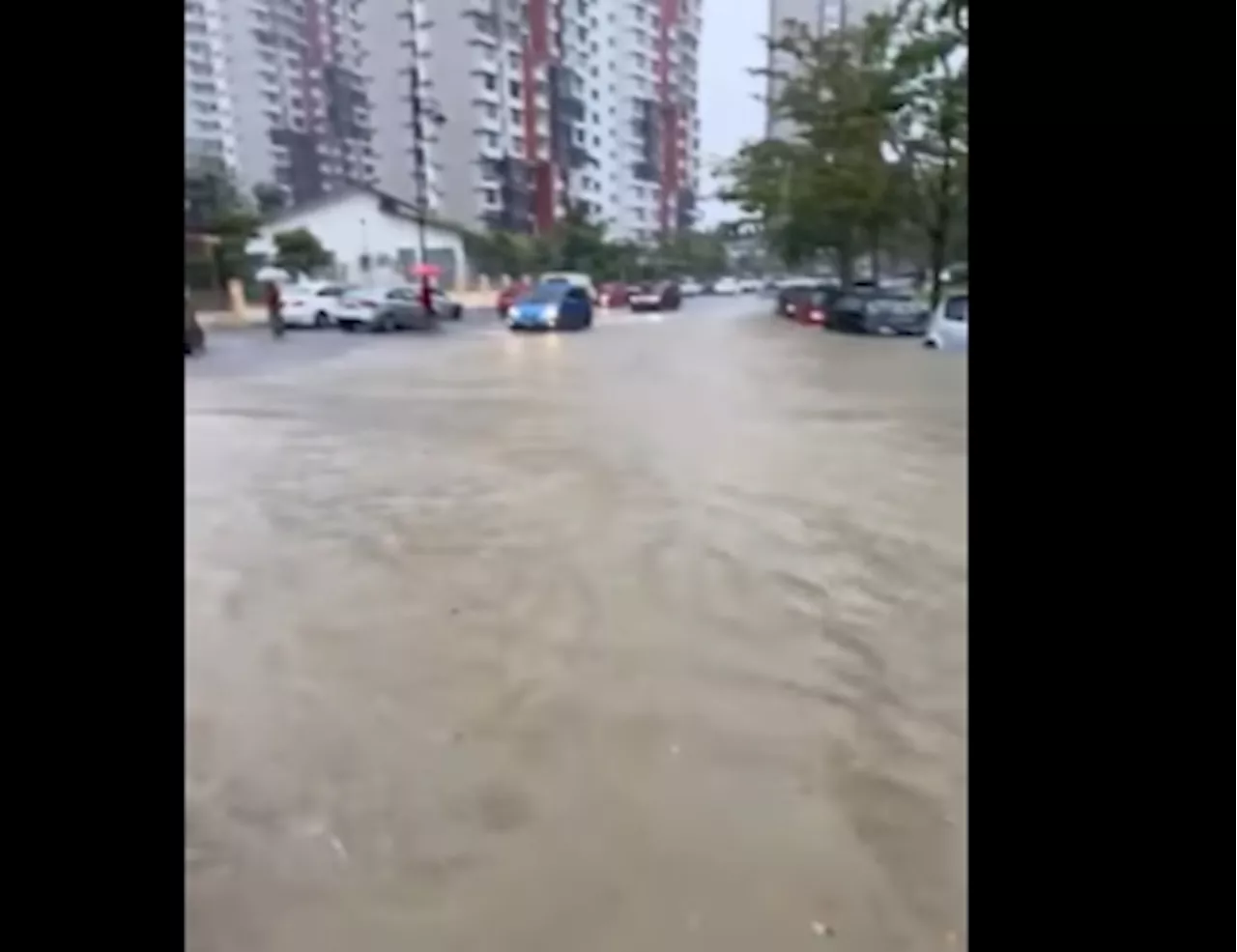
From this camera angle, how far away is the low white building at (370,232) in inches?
58.7

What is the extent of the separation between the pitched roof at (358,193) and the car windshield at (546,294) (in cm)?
13

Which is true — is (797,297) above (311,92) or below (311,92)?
below

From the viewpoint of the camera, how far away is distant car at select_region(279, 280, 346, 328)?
1542mm

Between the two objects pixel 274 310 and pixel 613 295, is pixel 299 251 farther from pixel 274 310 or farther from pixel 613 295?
pixel 613 295

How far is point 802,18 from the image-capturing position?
1524mm

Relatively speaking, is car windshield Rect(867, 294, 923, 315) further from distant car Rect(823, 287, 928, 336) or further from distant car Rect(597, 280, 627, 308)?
distant car Rect(597, 280, 627, 308)

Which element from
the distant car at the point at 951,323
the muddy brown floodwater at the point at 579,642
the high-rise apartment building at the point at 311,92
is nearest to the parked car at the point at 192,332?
the muddy brown floodwater at the point at 579,642

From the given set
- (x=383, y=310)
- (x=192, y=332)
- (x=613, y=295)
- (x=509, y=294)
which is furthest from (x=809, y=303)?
(x=192, y=332)

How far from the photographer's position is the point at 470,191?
1525 mm

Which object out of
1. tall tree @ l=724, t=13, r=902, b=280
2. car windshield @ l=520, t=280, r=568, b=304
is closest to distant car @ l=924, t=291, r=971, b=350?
tall tree @ l=724, t=13, r=902, b=280

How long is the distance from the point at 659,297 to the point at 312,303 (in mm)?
468
